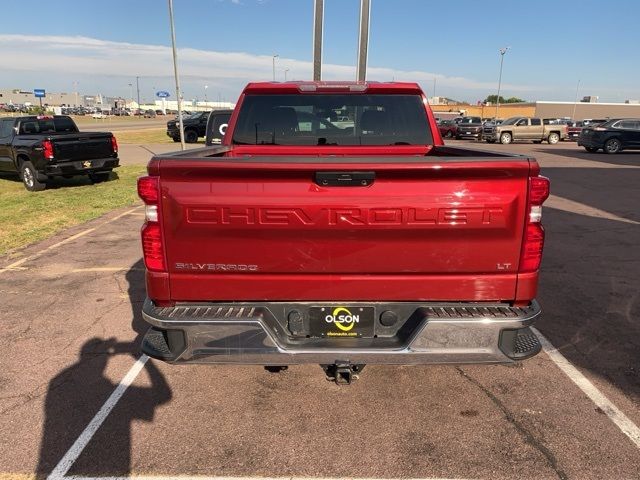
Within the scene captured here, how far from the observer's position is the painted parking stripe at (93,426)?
261 cm

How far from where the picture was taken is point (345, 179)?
2445 millimetres

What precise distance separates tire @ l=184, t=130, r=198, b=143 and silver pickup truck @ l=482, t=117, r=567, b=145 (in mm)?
19283

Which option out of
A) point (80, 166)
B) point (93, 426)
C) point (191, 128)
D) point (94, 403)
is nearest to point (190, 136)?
point (191, 128)

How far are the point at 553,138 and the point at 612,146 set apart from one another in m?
9.66

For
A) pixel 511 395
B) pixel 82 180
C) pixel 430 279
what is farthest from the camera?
pixel 82 180

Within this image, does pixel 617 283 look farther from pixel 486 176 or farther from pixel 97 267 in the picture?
pixel 97 267

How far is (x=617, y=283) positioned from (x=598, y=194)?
7568mm

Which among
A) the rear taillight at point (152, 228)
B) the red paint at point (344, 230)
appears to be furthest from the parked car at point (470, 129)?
the rear taillight at point (152, 228)

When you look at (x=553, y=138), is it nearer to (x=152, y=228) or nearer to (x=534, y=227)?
(x=534, y=227)

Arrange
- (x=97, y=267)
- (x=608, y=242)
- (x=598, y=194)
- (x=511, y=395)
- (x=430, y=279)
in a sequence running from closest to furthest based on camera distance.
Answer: (x=430, y=279)
(x=511, y=395)
(x=97, y=267)
(x=608, y=242)
(x=598, y=194)

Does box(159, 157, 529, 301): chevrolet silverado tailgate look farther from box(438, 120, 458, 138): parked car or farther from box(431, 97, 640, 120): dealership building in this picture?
box(431, 97, 640, 120): dealership building

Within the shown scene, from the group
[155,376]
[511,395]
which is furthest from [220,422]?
[511,395]

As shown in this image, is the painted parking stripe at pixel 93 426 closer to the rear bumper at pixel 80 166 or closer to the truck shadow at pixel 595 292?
the truck shadow at pixel 595 292

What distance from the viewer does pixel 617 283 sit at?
5.57m
